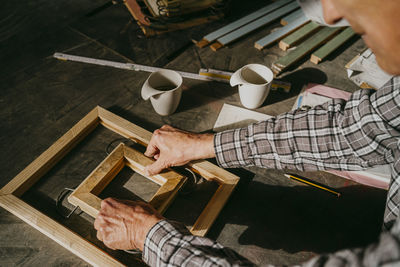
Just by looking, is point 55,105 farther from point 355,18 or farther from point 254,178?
point 355,18

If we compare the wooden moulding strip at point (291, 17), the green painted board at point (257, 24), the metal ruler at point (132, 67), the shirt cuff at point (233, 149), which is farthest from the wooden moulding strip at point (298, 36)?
the shirt cuff at point (233, 149)

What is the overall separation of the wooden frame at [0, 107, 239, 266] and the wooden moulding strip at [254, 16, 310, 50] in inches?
35.3

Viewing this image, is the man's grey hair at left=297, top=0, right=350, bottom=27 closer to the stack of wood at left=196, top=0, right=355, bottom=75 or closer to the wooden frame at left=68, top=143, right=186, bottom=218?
the stack of wood at left=196, top=0, right=355, bottom=75

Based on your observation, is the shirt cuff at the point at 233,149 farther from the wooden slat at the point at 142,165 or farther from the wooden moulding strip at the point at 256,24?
the wooden moulding strip at the point at 256,24

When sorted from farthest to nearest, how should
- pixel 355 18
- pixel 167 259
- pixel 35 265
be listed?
pixel 35 265 < pixel 167 259 < pixel 355 18

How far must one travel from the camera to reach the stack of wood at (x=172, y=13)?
167 centimetres

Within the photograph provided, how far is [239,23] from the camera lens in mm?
1740

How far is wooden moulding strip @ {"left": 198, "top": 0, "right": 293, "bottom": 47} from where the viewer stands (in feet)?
5.36

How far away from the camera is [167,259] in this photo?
2.33 ft

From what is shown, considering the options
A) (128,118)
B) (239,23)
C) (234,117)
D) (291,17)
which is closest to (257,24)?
(239,23)

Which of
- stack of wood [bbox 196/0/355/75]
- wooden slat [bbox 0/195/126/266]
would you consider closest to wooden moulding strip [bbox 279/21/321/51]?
stack of wood [bbox 196/0/355/75]

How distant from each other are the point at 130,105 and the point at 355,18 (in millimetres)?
1003

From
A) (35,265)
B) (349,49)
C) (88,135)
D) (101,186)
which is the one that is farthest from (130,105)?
(349,49)

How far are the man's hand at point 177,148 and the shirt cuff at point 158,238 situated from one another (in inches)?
10.3
